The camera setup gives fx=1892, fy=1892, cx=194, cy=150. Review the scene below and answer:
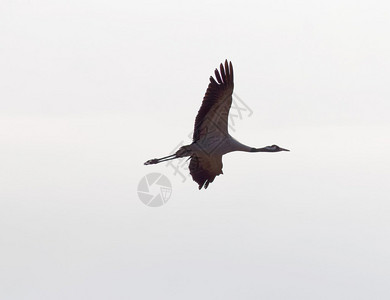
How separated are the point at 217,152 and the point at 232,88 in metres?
3.87

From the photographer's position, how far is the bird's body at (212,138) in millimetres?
78750

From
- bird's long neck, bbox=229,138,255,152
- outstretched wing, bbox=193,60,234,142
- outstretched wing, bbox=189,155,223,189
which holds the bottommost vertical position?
outstretched wing, bbox=189,155,223,189

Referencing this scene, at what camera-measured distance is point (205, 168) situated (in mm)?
82812

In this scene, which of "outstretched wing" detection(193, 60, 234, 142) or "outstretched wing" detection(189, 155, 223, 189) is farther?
"outstretched wing" detection(189, 155, 223, 189)

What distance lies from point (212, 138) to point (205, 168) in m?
2.51

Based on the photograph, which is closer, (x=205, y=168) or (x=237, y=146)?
(x=237, y=146)

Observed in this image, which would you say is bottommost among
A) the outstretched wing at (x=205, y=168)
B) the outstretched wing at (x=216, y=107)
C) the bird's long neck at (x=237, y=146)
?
the outstretched wing at (x=205, y=168)

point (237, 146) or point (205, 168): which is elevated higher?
point (237, 146)

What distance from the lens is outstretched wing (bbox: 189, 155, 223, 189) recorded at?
3238 inches

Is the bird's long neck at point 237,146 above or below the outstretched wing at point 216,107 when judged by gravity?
below

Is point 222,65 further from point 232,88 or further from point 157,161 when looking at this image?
point 157,161

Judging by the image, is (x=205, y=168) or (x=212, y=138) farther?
(x=205, y=168)

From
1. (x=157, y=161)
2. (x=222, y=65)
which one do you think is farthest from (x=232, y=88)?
(x=157, y=161)

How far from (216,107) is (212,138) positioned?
194 cm
